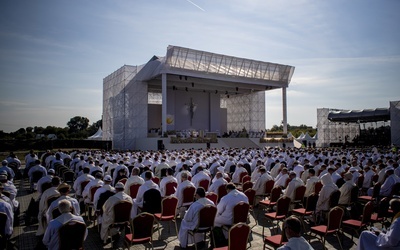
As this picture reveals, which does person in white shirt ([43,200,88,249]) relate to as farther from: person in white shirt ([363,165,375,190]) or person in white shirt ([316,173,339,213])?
person in white shirt ([363,165,375,190])

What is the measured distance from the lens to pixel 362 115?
42156 millimetres

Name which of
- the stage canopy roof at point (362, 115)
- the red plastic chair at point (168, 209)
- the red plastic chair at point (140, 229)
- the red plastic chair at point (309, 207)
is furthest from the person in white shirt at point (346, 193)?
the stage canopy roof at point (362, 115)

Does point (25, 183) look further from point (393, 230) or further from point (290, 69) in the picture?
point (290, 69)

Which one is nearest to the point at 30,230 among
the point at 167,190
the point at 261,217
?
the point at 167,190

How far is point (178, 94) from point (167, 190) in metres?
38.4

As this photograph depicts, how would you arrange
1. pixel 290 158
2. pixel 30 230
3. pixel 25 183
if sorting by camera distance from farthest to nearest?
pixel 290 158 < pixel 25 183 < pixel 30 230

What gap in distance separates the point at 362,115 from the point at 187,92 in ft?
91.3

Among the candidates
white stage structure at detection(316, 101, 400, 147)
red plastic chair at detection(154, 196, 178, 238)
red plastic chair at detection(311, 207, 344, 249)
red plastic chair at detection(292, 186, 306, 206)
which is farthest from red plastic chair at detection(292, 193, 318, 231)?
white stage structure at detection(316, 101, 400, 147)

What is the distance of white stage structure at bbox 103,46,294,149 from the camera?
122ft

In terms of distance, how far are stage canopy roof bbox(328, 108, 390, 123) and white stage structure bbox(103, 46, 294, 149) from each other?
8817mm

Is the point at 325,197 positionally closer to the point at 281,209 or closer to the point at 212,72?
the point at 281,209

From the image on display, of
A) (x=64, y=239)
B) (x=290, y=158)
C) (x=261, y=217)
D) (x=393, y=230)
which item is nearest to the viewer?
(x=393, y=230)

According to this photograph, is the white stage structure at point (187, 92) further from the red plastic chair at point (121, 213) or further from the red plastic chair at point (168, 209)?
the red plastic chair at point (121, 213)

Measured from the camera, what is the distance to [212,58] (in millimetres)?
38156
